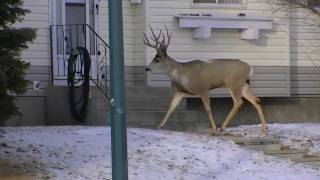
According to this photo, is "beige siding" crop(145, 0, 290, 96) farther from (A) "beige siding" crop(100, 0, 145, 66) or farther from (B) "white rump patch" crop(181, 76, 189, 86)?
(B) "white rump patch" crop(181, 76, 189, 86)

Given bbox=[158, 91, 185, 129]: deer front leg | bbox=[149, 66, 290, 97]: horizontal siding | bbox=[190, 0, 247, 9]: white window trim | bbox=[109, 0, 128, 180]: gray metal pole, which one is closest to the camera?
bbox=[109, 0, 128, 180]: gray metal pole

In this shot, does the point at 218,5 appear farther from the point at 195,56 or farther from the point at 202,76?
the point at 202,76

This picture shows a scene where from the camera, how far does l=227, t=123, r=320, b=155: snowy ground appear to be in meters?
14.6

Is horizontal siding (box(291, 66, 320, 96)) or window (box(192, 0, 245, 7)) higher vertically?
window (box(192, 0, 245, 7))

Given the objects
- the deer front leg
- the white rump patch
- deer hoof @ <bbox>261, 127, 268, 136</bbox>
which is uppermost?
the white rump patch

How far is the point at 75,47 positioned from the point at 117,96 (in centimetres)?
931

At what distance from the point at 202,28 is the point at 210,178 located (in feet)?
19.4

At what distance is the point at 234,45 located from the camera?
17.5 metres

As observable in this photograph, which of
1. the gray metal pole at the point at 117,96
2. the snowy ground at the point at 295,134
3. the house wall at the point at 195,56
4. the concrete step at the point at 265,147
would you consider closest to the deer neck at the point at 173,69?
the house wall at the point at 195,56

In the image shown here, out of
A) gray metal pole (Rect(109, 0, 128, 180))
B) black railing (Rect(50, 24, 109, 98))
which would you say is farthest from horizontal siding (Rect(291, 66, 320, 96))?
gray metal pole (Rect(109, 0, 128, 180))

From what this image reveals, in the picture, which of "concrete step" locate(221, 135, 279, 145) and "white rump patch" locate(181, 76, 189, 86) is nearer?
"concrete step" locate(221, 135, 279, 145)

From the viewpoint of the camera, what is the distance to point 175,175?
449 inches

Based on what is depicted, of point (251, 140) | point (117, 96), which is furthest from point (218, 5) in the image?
point (117, 96)

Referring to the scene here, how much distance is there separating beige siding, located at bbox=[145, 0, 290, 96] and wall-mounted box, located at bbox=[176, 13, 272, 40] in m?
0.22
